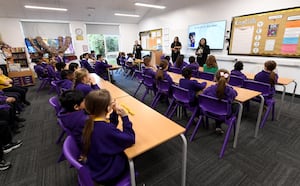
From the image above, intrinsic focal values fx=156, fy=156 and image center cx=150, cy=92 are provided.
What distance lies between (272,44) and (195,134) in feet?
12.7

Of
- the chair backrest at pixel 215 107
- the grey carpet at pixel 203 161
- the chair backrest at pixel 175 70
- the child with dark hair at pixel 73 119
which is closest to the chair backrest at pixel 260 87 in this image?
the grey carpet at pixel 203 161

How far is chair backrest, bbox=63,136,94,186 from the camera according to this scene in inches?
34.8

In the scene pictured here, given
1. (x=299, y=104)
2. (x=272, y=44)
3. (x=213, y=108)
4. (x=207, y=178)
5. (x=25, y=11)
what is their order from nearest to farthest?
1. (x=207, y=178)
2. (x=213, y=108)
3. (x=299, y=104)
4. (x=272, y=44)
5. (x=25, y=11)

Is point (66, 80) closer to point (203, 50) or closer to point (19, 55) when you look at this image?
point (203, 50)

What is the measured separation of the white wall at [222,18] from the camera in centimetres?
412

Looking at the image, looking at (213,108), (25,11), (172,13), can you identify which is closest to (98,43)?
(25,11)

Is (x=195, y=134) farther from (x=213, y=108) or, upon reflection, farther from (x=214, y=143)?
(x=213, y=108)

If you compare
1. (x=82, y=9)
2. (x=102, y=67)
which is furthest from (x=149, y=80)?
(x=82, y=9)

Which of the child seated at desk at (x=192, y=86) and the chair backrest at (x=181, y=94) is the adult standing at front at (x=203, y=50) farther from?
the chair backrest at (x=181, y=94)

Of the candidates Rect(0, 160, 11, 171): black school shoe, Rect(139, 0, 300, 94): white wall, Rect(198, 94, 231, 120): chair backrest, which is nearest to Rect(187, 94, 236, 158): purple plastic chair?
Rect(198, 94, 231, 120): chair backrest

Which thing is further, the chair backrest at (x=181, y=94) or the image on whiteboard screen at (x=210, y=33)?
the image on whiteboard screen at (x=210, y=33)

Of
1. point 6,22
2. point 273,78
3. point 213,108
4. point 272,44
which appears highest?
point 6,22

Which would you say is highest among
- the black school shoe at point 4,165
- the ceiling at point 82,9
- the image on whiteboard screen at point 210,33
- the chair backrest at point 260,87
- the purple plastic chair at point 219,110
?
the ceiling at point 82,9

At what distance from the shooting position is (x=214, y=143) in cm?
229
